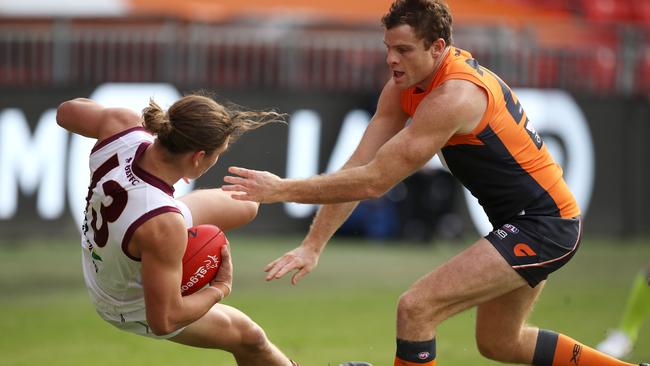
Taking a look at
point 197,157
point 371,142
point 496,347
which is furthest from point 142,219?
point 496,347

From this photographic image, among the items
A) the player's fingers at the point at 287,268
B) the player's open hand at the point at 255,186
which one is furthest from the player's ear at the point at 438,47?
the player's fingers at the point at 287,268

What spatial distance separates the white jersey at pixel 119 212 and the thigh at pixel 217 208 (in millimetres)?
134

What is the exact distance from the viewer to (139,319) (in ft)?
18.6

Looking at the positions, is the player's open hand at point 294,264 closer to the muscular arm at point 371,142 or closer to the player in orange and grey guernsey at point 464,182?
the player in orange and grey guernsey at point 464,182

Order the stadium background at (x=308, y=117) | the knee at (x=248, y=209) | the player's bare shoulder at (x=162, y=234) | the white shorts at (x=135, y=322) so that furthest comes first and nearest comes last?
1. the stadium background at (x=308, y=117)
2. the knee at (x=248, y=209)
3. the white shorts at (x=135, y=322)
4. the player's bare shoulder at (x=162, y=234)

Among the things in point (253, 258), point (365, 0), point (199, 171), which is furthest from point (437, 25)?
point (365, 0)

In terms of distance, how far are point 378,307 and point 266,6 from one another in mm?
7912

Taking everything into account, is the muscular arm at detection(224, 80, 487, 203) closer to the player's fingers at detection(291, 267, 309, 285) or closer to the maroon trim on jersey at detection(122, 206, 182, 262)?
the maroon trim on jersey at detection(122, 206, 182, 262)

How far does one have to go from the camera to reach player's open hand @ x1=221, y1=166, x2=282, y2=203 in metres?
5.38

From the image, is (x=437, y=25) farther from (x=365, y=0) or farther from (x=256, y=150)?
(x=365, y=0)

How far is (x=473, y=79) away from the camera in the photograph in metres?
5.71

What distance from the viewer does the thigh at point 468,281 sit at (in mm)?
5676

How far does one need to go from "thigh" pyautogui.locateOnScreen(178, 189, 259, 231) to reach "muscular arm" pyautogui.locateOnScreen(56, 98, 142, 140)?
52 cm

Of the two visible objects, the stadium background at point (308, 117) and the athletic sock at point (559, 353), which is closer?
the athletic sock at point (559, 353)
